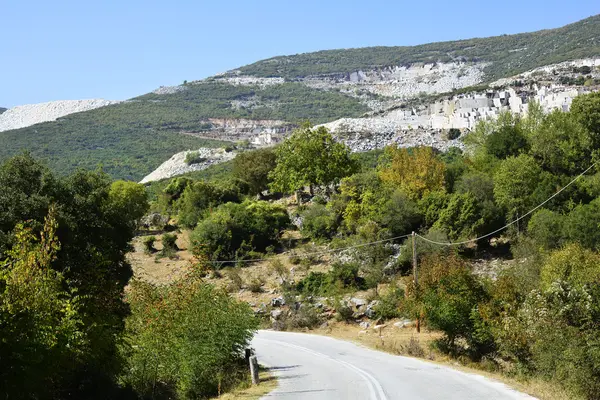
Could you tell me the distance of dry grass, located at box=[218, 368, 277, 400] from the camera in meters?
17.8

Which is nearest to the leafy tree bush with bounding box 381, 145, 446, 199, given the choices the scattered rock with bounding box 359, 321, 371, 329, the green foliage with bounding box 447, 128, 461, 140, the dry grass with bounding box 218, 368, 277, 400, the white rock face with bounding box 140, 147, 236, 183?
the scattered rock with bounding box 359, 321, 371, 329

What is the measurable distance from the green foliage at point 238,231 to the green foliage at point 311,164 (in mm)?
5746

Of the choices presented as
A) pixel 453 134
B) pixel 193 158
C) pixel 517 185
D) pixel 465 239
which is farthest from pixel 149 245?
pixel 193 158

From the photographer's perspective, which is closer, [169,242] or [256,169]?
[169,242]

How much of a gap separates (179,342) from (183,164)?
111713 mm

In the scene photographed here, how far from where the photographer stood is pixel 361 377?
2003 cm

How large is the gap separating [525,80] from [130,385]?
133521 mm

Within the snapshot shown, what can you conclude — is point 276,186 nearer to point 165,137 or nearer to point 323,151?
point 323,151

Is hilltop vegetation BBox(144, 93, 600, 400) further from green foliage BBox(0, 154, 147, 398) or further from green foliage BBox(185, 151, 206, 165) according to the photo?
green foliage BBox(185, 151, 206, 165)

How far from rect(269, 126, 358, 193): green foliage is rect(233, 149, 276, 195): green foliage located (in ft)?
39.0

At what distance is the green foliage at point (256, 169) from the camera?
2874 inches

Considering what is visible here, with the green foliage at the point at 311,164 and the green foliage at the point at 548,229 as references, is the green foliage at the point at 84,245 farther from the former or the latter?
the green foliage at the point at 311,164

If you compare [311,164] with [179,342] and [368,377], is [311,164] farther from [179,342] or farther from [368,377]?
[179,342]

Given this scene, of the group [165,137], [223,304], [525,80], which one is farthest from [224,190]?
[165,137]
